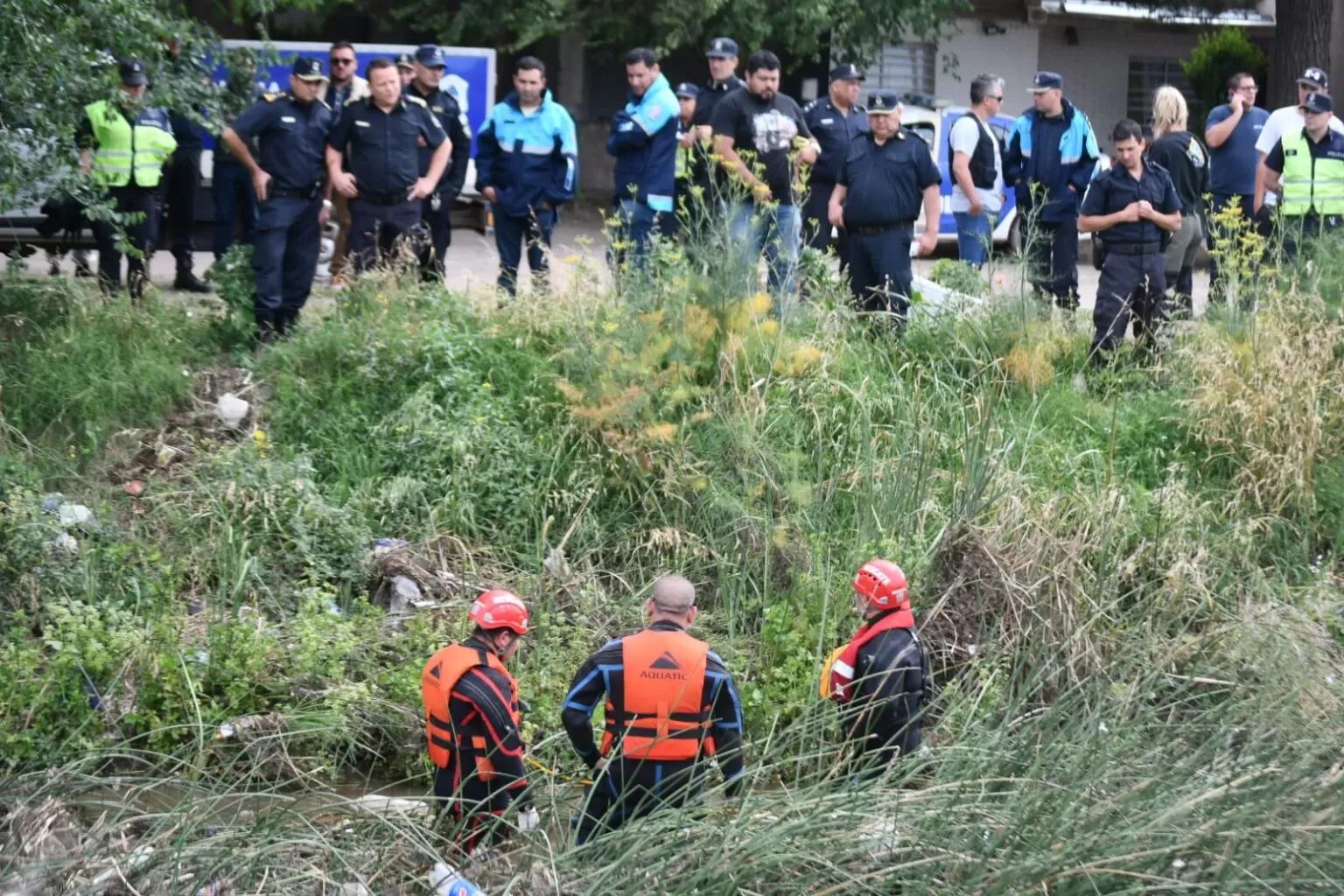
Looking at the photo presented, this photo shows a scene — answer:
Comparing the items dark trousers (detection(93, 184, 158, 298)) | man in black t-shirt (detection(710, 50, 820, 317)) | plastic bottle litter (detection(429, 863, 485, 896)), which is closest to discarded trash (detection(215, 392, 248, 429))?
dark trousers (detection(93, 184, 158, 298))

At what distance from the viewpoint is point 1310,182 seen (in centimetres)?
1162

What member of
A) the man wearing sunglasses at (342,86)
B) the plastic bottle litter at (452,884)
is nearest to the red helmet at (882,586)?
the plastic bottle litter at (452,884)

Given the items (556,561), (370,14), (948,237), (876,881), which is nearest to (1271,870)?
(876,881)

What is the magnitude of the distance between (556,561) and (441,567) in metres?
0.55

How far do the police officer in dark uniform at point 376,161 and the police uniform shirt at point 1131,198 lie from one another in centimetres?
408

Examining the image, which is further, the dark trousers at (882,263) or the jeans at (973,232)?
the jeans at (973,232)

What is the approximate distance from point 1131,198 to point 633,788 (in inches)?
241

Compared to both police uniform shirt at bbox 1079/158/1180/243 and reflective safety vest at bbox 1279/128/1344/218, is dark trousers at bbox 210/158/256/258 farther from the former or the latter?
reflective safety vest at bbox 1279/128/1344/218

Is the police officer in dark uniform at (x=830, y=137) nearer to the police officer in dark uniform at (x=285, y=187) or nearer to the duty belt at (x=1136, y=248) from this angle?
the duty belt at (x=1136, y=248)

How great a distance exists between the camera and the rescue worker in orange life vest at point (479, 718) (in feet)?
19.5

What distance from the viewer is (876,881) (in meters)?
5.01

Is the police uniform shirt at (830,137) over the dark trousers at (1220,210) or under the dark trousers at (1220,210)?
over

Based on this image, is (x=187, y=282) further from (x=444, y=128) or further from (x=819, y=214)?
(x=819, y=214)

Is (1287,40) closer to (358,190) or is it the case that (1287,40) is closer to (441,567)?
(358,190)
